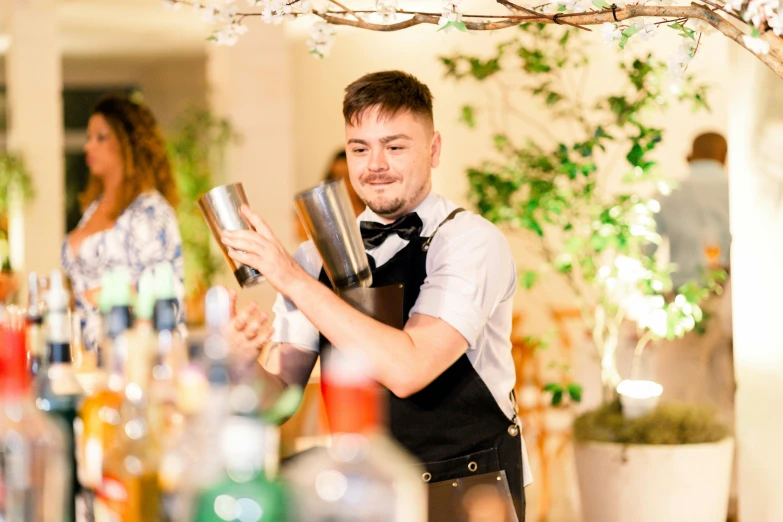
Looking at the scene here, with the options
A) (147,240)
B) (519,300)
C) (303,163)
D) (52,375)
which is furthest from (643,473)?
(303,163)

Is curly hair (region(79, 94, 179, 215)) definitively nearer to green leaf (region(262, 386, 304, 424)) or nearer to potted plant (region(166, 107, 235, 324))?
green leaf (region(262, 386, 304, 424))

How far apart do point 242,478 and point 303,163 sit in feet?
23.4

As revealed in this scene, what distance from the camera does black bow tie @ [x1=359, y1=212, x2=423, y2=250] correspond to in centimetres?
169

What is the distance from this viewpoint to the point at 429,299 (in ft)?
5.07

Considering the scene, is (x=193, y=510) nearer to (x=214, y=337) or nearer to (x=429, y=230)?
(x=214, y=337)

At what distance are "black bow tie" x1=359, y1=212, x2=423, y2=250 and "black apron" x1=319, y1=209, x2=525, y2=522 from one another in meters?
0.05

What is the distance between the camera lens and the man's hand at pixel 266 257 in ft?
4.43

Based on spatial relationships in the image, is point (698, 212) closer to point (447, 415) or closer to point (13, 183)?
point (447, 415)

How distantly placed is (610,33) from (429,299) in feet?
1.67

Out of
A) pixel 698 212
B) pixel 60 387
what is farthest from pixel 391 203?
pixel 698 212

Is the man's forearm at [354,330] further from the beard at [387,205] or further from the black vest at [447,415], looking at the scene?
the beard at [387,205]

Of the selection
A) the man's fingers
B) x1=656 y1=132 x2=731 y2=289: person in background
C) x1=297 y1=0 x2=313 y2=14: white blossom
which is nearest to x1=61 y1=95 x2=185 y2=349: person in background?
the man's fingers

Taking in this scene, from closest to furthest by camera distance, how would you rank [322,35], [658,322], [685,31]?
[685,31] → [322,35] → [658,322]

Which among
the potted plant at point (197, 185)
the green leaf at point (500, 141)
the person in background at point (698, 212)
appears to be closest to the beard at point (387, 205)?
the green leaf at point (500, 141)
